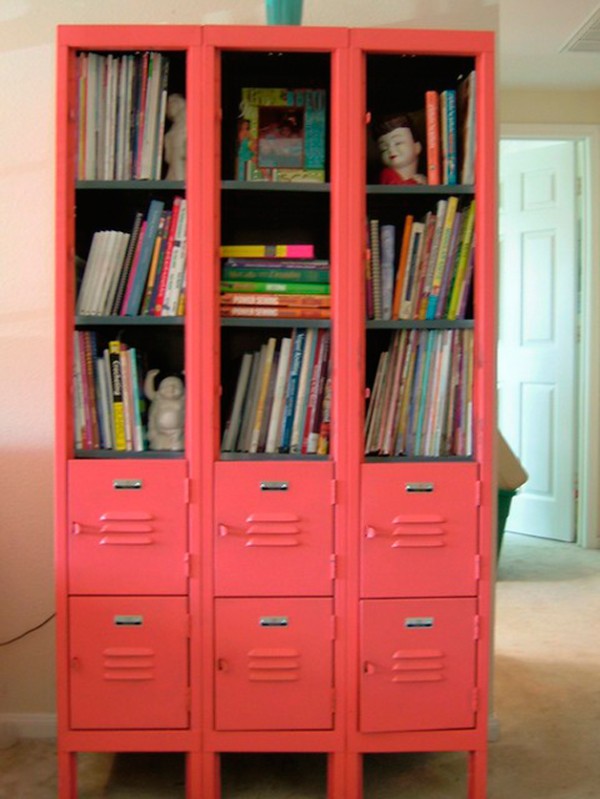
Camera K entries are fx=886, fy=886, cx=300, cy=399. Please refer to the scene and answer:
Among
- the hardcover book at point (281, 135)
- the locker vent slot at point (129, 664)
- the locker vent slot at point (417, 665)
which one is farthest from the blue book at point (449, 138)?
the locker vent slot at point (129, 664)

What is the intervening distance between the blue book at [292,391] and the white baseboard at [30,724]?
1072 mm

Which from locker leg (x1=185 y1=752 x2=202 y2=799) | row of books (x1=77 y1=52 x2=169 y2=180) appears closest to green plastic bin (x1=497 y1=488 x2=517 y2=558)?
locker leg (x1=185 y1=752 x2=202 y2=799)

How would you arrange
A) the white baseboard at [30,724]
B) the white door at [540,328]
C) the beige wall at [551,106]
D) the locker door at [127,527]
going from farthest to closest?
the white door at [540,328], the beige wall at [551,106], the white baseboard at [30,724], the locker door at [127,527]

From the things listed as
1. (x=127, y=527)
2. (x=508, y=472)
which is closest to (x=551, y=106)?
(x=508, y=472)

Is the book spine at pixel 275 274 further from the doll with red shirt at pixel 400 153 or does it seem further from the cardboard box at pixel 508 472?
the cardboard box at pixel 508 472

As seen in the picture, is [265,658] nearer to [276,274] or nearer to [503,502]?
[276,274]

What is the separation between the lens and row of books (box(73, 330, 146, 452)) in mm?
2068

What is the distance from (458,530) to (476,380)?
354 mm

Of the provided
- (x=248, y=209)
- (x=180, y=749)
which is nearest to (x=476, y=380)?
(x=248, y=209)

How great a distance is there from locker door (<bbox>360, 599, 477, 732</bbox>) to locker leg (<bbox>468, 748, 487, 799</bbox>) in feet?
0.25

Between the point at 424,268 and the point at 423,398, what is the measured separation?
1.02 ft

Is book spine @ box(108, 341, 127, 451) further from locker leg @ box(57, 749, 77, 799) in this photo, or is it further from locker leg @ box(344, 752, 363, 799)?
locker leg @ box(344, 752, 363, 799)

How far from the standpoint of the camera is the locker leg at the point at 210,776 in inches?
80.7

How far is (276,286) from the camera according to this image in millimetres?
2098
